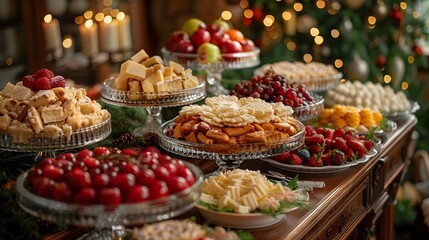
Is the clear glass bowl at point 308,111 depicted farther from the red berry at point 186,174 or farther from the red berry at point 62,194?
the red berry at point 62,194

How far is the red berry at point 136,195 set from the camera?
56.4 inches

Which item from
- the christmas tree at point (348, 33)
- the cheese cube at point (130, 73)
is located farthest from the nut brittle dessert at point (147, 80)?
the christmas tree at point (348, 33)

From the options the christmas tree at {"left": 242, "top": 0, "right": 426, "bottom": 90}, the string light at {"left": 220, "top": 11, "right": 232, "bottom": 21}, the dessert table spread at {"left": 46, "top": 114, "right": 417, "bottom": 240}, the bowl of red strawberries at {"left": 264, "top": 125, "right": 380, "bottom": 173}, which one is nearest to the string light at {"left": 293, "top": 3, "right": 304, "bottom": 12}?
the christmas tree at {"left": 242, "top": 0, "right": 426, "bottom": 90}

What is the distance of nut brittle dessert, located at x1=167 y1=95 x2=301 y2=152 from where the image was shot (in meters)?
2.00

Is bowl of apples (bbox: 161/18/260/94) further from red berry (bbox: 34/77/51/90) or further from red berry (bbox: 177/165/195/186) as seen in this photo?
red berry (bbox: 177/165/195/186)

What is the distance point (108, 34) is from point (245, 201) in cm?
302

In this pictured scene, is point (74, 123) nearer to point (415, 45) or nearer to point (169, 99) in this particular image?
point (169, 99)

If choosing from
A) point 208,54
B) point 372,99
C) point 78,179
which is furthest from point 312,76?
point 78,179

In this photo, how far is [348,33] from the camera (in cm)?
442

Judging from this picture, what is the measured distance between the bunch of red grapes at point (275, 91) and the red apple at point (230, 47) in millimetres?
339

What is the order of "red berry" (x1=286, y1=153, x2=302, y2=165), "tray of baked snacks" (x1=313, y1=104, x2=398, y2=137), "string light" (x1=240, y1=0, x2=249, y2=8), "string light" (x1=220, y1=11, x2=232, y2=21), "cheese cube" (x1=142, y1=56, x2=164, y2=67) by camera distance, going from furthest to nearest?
"string light" (x1=220, y1=11, x2=232, y2=21) → "string light" (x1=240, y1=0, x2=249, y2=8) → "tray of baked snacks" (x1=313, y1=104, x2=398, y2=137) → "cheese cube" (x1=142, y1=56, x2=164, y2=67) → "red berry" (x1=286, y1=153, x2=302, y2=165)

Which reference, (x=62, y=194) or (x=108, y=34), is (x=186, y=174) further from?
(x=108, y=34)

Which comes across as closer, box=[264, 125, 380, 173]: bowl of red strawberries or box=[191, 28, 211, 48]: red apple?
box=[264, 125, 380, 173]: bowl of red strawberries

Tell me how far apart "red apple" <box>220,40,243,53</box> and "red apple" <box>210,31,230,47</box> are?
0.02 metres
